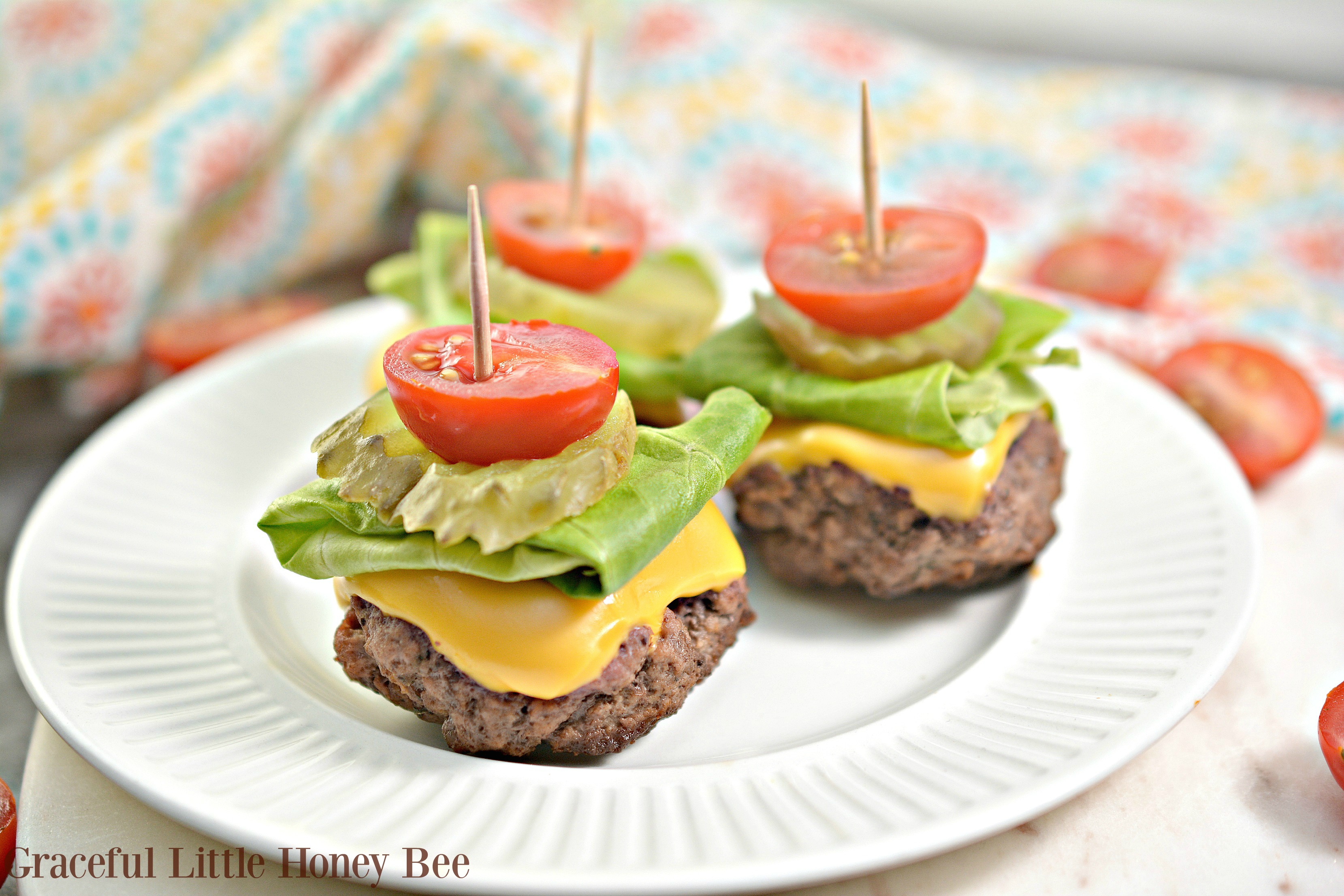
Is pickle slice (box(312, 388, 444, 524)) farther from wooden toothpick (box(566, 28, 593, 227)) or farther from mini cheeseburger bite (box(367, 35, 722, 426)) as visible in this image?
wooden toothpick (box(566, 28, 593, 227))

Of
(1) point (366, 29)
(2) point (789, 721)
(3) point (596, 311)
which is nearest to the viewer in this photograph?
(2) point (789, 721)

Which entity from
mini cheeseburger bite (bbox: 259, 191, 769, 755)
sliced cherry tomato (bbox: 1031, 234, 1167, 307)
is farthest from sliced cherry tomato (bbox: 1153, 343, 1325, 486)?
mini cheeseburger bite (bbox: 259, 191, 769, 755)

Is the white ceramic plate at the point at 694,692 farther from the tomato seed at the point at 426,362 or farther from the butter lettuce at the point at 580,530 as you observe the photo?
the tomato seed at the point at 426,362

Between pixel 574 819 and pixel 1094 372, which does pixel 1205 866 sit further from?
pixel 1094 372

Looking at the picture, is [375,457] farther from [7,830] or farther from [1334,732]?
[1334,732]

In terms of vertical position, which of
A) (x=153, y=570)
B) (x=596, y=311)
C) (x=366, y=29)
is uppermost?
(x=366, y=29)

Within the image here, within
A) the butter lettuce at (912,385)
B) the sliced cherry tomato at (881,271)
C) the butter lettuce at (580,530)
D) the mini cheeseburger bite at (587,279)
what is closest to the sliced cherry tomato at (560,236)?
the mini cheeseburger bite at (587,279)

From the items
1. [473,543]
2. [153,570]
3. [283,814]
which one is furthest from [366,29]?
[283,814]
